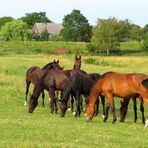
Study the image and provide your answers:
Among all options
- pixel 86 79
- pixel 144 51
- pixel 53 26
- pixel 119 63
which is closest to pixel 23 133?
pixel 86 79

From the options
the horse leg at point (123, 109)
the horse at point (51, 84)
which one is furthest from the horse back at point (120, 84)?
A: the horse at point (51, 84)

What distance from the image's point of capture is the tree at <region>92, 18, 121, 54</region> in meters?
82.7

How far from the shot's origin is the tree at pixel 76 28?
107 metres

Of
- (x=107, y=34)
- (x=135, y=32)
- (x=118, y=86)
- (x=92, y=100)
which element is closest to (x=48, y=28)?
(x=135, y=32)

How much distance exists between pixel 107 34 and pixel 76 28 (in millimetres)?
24069

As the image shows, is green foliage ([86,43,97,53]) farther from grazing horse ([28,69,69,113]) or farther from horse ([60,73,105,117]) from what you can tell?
horse ([60,73,105,117])

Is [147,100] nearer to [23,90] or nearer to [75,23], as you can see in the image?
[23,90]

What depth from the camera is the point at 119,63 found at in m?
49.3

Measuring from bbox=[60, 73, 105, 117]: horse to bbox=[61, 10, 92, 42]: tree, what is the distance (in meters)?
91.1

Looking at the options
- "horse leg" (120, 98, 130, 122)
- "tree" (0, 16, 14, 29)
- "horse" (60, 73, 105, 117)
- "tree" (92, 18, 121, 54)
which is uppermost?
"tree" (0, 16, 14, 29)

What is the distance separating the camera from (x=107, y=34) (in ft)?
279

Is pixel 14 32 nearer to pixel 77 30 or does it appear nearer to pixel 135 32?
pixel 77 30

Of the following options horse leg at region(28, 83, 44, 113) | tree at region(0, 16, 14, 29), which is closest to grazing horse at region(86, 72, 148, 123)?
horse leg at region(28, 83, 44, 113)

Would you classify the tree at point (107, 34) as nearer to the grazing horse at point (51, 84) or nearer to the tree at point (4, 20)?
the grazing horse at point (51, 84)
